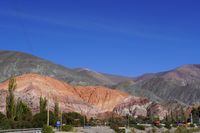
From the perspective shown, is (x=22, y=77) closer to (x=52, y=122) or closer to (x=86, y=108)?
(x=86, y=108)

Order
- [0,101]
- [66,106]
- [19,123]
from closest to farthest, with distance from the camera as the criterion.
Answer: [19,123]
[0,101]
[66,106]

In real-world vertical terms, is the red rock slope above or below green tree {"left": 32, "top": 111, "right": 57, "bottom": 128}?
above

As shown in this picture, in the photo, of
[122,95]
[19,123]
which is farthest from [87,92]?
[19,123]

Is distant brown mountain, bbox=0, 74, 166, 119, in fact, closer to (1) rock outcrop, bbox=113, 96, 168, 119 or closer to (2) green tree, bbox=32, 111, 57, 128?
(1) rock outcrop, bbox=113, 96, 168, 119

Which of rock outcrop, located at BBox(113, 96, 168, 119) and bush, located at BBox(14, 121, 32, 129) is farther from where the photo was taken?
rock outcrop, located at BBox(113, 96, 168, 119)

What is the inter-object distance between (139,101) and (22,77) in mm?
55136

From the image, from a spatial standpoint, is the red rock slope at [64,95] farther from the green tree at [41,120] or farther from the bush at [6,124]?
the bush at [6,124]

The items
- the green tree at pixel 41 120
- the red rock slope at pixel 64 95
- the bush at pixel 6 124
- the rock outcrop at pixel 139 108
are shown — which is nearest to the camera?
the bush at pixel 6 124

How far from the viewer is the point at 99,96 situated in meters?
183

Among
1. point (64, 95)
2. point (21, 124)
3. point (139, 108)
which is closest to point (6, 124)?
point (21, 124)

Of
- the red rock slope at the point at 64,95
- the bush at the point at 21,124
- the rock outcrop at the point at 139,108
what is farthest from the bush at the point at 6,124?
the rock outcrop at the point at 139,108

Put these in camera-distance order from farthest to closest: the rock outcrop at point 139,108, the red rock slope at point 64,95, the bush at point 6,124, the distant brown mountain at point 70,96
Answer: the rock outcrop at point 139,108
the distant brown mountain at point 70,96
the red rock slope at point 64,95
the bush at point 6,124

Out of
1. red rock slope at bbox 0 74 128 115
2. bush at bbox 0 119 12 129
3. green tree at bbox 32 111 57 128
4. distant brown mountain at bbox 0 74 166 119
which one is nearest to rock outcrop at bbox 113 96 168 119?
distant brown mountain at bbox 0 74 166 119

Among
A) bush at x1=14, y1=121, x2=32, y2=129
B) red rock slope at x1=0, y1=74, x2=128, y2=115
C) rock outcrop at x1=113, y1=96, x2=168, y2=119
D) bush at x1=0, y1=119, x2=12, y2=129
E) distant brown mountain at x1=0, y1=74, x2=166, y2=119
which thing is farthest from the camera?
rock outcrop at x1=113, y1=96, x2=168, y2=119
